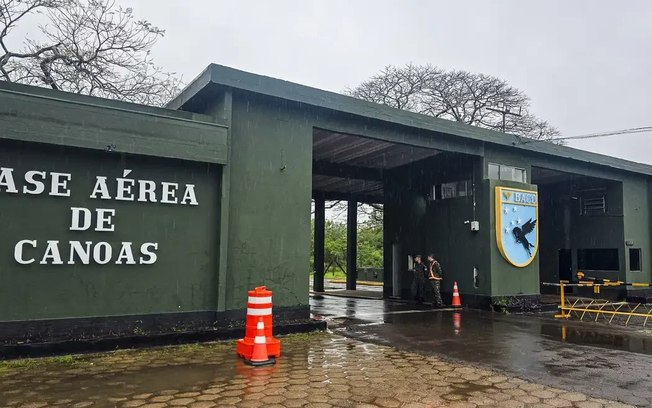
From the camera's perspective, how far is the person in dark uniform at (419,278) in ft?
48.3

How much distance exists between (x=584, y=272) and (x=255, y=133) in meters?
15.2

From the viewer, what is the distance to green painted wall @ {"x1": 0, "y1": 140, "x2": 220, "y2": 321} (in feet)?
23.4

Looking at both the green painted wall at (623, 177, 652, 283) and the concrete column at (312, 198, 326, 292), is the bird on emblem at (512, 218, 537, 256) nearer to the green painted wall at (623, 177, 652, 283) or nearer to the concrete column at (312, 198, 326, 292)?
the green painted wall at (623, 177, 652, 283)

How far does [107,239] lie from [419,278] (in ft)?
31.7

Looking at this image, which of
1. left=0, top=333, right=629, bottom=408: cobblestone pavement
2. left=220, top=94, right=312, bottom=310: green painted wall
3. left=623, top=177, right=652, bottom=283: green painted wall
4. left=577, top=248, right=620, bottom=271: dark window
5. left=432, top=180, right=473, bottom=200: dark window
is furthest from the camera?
left=577, top=248, right=620, bottom=271: dark window

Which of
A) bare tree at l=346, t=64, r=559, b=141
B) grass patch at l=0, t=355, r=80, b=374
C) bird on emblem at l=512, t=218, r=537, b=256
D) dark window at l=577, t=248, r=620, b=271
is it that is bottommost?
grass patch at l=0, t=355, r=80, b=374

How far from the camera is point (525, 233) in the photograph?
45.2ft

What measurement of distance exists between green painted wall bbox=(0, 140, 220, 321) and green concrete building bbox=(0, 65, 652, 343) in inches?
0.8

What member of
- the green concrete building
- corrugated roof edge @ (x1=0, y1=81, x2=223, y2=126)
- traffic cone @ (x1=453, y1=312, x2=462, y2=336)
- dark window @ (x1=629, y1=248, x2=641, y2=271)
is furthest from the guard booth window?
corrugated roof edge @ (x1=0, y1=81, x2=223, y2=126)

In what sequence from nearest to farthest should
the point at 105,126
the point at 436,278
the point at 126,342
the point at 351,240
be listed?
1. the point at 126,342
2. the point at 105,126
3. the point at 436,278
4. the point at 351,240

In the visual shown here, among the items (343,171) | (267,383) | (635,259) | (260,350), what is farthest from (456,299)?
(267,383)

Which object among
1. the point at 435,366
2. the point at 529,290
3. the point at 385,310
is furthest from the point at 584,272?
the point at 435,366

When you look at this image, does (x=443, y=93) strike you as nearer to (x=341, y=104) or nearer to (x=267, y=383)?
(x=341, y=104)

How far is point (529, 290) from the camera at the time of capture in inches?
542
